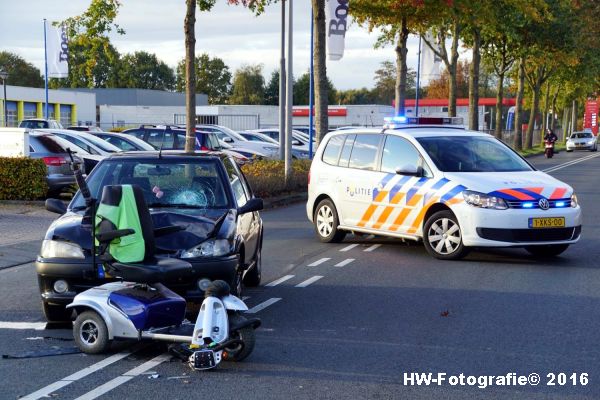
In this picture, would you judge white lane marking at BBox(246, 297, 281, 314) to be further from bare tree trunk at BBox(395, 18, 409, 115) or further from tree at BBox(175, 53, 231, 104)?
tree at BBox(175, 53, 231, 104)

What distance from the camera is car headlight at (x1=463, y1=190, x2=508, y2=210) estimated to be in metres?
11.7

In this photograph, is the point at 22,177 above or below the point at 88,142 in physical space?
below

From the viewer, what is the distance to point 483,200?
38.8ft

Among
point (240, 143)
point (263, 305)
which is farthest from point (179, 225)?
point (240, 143)

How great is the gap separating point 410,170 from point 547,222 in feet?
6.61

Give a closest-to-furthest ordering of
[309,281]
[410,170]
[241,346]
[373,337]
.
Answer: [241,346] < [373,337] < [309,281] < [410,170]

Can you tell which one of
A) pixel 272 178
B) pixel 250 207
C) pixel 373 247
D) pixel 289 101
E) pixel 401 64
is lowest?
pixel 373 247

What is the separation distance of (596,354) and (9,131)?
16.3 meters

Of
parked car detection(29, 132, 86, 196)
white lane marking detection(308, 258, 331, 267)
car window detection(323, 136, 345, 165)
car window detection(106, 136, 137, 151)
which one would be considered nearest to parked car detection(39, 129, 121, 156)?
parked car detection(29, 132, 86, 196)

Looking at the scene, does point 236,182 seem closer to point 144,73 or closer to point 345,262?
point 345,262

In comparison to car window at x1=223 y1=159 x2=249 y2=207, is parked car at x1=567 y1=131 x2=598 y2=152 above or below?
below

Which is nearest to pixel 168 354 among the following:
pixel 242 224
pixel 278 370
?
pixel 278 370

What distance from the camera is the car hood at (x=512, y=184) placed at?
11.8 m

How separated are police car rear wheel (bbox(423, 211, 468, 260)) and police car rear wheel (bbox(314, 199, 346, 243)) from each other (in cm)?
206
